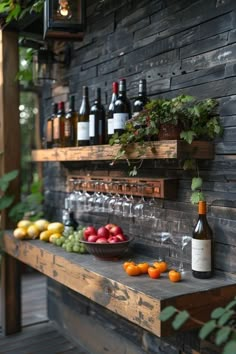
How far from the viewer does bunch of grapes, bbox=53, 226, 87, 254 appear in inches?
89.1

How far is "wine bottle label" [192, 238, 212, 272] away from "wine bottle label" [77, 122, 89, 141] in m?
0.96

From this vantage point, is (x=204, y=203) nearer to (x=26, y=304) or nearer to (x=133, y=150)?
(x=133, y=150)

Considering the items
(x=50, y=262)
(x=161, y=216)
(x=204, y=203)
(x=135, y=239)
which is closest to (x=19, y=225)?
(x=50, y=262)

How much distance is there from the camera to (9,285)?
2.98 metres

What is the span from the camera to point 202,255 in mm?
1729

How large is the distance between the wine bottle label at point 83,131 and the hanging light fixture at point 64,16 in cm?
51

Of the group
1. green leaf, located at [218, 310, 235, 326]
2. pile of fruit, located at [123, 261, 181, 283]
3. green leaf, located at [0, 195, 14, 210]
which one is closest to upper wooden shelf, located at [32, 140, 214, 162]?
pile of fruit, located at [123, 261, 181, 283]

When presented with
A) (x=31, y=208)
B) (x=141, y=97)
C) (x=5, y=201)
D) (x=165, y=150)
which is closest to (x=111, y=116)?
(x=141, y=97)

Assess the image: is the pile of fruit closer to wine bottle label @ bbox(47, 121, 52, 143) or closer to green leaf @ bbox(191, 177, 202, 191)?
green leaf @ bbox(191, 177, 202, 191)

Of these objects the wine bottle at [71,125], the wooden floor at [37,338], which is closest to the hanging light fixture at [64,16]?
the wine bottle at [71,125]

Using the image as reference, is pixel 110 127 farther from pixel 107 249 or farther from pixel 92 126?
pixel 107 249

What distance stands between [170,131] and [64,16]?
90 centimetres

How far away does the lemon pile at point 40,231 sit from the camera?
2643 millimetres

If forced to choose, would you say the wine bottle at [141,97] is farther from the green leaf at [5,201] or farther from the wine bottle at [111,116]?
the green leaf at [5,201]
